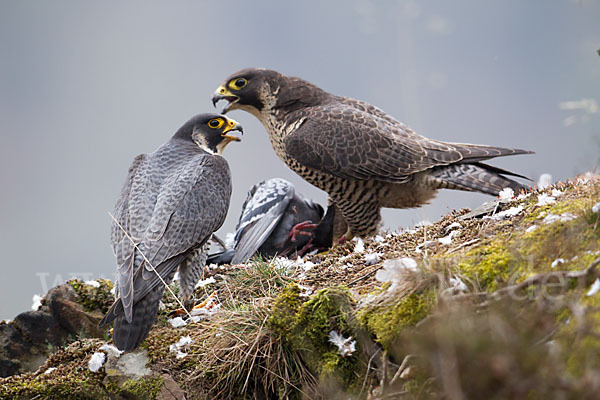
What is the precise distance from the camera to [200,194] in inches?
150

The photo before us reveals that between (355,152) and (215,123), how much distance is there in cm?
130

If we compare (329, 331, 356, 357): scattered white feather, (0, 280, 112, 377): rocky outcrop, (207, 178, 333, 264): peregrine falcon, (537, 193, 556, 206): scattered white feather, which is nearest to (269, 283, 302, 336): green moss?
(329, 331, 356, 357): scattered white feather

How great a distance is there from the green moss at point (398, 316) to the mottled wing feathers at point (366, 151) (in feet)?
8.88

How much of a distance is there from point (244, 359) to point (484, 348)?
1.65 m

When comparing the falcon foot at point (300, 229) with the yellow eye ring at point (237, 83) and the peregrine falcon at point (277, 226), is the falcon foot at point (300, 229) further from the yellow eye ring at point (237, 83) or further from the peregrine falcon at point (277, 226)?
the yellow eye ring at point (237, 83)

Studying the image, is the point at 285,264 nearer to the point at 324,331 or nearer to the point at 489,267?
the point at 324,331

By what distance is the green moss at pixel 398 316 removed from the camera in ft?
7.30

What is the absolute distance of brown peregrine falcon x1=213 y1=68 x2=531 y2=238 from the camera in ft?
16.2

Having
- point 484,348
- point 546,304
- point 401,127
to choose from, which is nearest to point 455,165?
point 401,127

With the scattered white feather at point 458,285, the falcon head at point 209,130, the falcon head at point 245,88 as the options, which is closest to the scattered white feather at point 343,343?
the scattered white feather at point 458,285

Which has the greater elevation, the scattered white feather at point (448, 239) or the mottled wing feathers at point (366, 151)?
the mottled wing feathers at point (366, 151)

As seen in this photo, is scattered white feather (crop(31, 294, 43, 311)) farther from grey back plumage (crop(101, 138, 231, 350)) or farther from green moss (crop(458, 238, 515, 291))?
green moss (crop(458, 238, 515, 291))

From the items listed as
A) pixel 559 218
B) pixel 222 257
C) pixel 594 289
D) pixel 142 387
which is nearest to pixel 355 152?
pixel 222 257

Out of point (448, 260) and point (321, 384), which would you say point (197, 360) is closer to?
point (321, 384)
